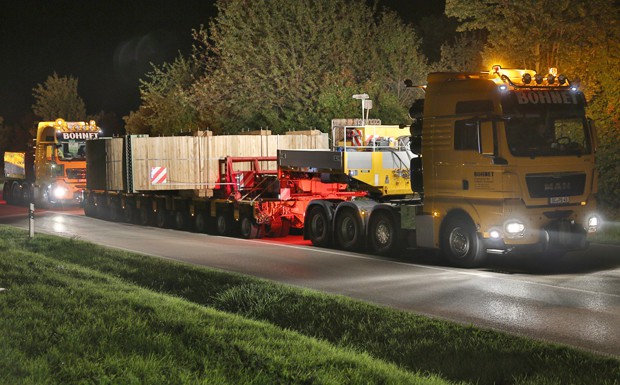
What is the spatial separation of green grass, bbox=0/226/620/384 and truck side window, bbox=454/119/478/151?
15.0 feet

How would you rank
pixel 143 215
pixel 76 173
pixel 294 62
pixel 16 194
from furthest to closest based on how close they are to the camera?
pixel 16 194 < pixel 294 62 < pixel 76 173 < pixel 143 215

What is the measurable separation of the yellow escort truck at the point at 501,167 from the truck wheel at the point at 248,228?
655cm

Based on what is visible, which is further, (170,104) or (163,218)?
(170,104)

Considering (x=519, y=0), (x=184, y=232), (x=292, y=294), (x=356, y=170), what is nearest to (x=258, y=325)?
(x=292, y=294)

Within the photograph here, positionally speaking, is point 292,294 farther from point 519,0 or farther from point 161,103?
point 161,103

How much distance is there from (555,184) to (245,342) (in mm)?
8271

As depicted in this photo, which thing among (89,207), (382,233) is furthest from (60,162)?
(382,233)

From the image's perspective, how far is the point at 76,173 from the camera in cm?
3925

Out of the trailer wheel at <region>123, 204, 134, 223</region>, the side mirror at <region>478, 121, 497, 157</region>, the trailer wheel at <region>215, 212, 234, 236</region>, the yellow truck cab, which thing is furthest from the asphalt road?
the trailer wheel at <region>123, 204, 134, 223</region>

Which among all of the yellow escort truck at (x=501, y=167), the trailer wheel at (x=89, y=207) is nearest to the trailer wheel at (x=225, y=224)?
the yellow escort truck at (x=501, y=167)

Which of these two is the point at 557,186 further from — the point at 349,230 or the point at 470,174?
the point at 349,230

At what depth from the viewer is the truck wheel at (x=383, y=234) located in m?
18.7

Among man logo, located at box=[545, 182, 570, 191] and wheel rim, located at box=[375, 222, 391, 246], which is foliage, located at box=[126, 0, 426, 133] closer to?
wheel rim, located at box=[375, 222, 391, 246]

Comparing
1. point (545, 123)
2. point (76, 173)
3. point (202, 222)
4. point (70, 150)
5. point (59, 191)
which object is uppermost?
point (70, 150)
